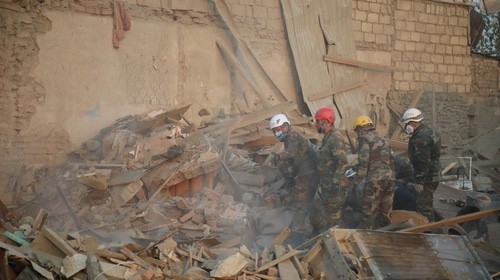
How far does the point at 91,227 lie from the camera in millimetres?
7684

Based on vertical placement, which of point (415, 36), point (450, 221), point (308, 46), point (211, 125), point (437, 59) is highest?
point (415, 36)

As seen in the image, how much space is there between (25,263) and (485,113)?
14113 mm

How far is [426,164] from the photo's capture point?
7.88 metres

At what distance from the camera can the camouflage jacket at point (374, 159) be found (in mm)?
7523

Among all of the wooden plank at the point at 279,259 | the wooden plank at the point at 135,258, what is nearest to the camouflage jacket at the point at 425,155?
the wooden plank at the point at 279,259

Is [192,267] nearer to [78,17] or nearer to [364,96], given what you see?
[78,17]

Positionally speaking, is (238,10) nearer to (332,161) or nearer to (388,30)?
(388,30)

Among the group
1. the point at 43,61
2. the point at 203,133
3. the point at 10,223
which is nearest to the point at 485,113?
the point at 203,133

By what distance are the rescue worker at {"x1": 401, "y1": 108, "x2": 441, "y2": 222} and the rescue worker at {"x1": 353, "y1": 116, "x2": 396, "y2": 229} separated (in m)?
0.50

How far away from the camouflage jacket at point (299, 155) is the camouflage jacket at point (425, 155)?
1.44 metres

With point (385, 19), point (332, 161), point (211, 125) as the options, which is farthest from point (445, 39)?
point (332, 161)

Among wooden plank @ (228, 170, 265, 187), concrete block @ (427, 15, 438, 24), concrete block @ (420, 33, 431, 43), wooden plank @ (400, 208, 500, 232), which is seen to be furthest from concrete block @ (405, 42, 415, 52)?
wooden plank @ (400, 208, 500, 232)

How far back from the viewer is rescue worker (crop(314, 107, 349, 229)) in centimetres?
765

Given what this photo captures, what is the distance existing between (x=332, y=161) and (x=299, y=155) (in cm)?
75
